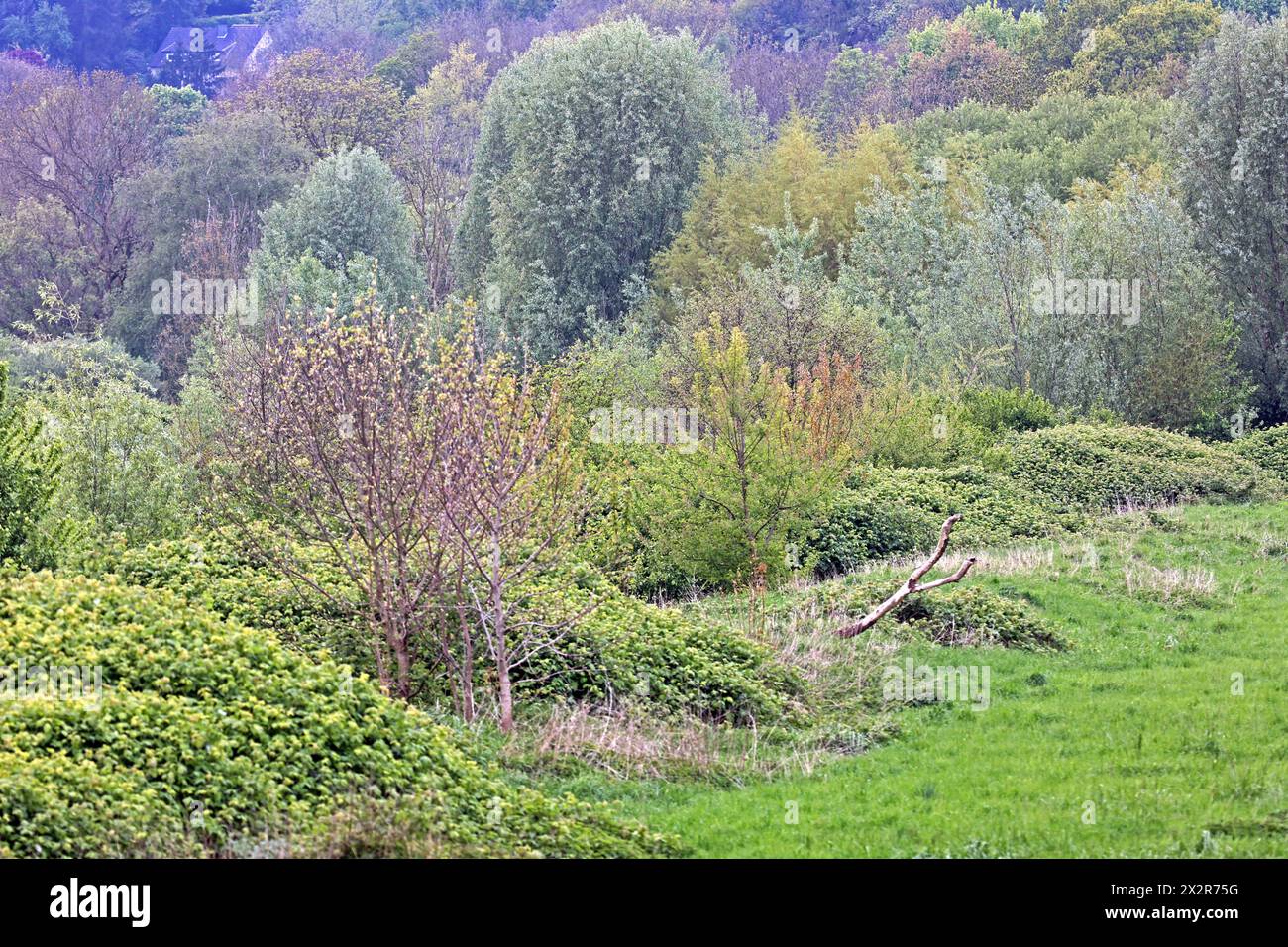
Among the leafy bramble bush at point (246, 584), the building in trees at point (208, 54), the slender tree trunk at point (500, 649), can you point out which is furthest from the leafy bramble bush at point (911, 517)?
the building in trees at point (208, 54)

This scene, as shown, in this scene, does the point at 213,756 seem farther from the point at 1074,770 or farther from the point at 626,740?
the point at 1074,770

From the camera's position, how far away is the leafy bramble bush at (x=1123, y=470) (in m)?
31.2

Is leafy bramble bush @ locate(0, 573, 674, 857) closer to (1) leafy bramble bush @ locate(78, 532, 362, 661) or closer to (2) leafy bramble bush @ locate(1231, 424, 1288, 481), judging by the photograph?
(1) leafy bramble bush @ locate(78, 532, 362, 661)

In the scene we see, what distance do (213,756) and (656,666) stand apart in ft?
21.2

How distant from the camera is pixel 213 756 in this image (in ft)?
36.3

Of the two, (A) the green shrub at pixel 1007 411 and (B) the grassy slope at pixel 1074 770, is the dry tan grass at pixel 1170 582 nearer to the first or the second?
(B) the grassy slope at pixel 1074 770

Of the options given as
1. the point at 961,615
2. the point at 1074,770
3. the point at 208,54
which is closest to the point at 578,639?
the point at 1074,770

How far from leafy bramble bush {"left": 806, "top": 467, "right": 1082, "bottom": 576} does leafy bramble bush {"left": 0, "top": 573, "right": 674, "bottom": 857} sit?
14636mm

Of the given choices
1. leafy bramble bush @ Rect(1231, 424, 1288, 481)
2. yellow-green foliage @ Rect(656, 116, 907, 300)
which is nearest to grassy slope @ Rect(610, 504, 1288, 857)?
leafy bramble bush @ Rect(1231, 424, 1288, 481)

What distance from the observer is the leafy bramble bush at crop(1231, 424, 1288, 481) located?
1315 inches

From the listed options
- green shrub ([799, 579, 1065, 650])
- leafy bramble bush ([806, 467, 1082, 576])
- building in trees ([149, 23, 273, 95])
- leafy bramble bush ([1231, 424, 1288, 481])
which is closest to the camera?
green shrub ([799, 579, 1065, 650])
